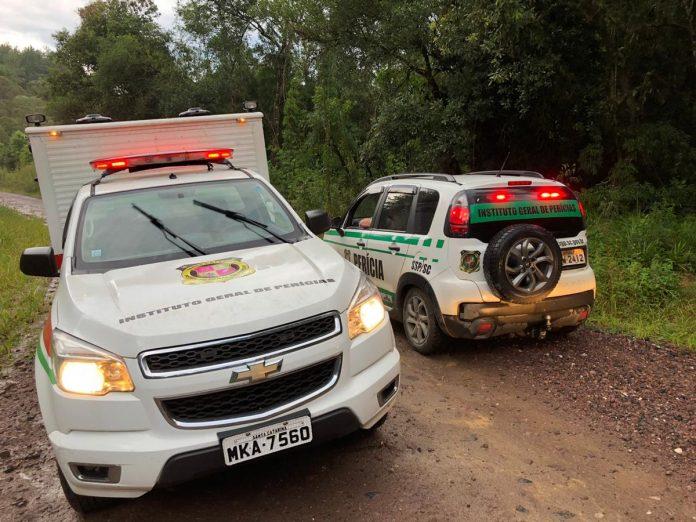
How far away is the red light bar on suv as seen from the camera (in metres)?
4.27

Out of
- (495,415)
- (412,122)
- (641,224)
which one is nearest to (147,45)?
(412,122)

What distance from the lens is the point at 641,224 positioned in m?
7.28

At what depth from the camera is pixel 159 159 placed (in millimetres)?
4414

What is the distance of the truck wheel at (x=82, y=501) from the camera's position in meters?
2.72

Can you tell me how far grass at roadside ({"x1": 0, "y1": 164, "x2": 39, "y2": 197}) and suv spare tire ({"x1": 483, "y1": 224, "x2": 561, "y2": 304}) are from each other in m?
42.4

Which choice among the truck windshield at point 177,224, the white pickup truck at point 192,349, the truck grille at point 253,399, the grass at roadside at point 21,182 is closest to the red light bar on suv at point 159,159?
the truck windshield at point 177,224

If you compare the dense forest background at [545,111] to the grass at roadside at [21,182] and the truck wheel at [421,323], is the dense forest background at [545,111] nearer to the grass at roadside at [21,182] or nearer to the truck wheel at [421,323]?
the truck wheel at [421,323]

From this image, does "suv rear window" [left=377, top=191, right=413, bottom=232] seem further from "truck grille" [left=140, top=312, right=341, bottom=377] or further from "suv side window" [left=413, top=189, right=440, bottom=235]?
"truck grille" [left=140, top=312, right=341, bottom=377]

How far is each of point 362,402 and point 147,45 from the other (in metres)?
30.1

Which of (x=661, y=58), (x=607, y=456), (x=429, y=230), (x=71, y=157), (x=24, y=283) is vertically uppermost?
(x=661, y=58)

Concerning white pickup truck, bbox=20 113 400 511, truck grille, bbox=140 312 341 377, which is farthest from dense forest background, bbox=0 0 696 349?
truck grille, bbox=140 312 341 377

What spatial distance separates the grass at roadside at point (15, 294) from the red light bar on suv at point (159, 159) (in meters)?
2.79

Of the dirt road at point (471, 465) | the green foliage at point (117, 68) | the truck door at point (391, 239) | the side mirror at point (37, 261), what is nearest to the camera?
the dirt road at point (471, 465)

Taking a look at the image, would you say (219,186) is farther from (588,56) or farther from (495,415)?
(588,56)
